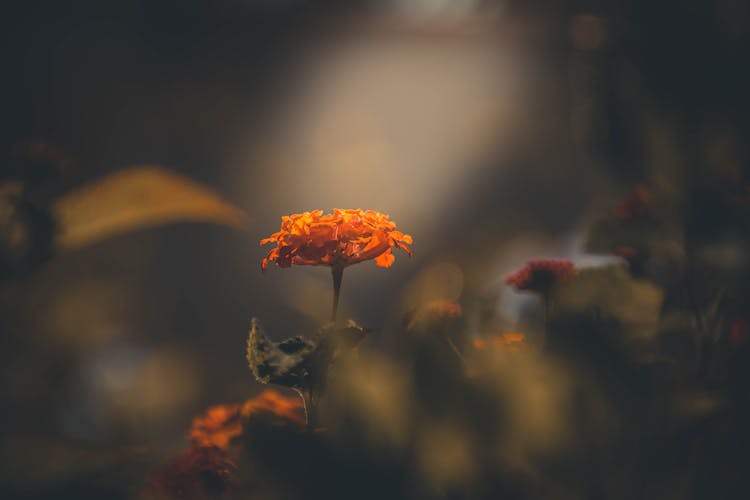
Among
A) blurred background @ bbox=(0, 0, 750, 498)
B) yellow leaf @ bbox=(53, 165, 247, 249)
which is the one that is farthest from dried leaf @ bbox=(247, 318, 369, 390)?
blurred background @ bbox=(0, 0, 750, 498)

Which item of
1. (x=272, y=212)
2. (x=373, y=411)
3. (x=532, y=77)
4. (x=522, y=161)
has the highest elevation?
(x=532, y=77)

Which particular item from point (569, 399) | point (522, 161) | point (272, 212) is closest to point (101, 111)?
point (272, 212)

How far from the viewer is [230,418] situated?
1.18 feet

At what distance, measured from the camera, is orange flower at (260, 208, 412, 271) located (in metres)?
0.31

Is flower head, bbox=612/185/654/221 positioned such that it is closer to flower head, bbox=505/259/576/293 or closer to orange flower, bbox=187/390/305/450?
flower head, bbox=505/259/576/293

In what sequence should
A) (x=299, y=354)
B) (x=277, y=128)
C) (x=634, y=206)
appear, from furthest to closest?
(x=277, y=128) < (x=634, y=206) < (x=299, y=354)

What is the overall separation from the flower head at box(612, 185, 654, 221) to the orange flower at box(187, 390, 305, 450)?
8.5 inches

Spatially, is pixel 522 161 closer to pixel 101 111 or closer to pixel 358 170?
pixel 358 170

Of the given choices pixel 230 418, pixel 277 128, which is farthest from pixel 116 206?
pixel 277 128

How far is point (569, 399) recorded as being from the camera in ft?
0.65

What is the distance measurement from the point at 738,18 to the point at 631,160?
65mm

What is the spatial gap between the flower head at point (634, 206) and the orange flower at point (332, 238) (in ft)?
0.49

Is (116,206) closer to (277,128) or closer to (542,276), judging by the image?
(542,276)

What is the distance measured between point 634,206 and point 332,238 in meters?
0.19
